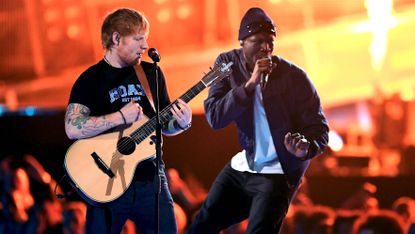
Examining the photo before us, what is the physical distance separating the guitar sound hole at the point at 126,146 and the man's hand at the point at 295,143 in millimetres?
989

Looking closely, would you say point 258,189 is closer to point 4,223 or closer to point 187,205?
point 187,205

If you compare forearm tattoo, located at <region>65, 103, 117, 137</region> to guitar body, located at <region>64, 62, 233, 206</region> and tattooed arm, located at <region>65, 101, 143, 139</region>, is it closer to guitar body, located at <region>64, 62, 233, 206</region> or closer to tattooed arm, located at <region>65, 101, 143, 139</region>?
tattooed arm, located at <region>65, 101, 143, 139</region>

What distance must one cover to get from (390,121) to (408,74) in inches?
22.9

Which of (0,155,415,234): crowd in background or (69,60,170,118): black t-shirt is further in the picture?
(0,155,415,234): crowd in background

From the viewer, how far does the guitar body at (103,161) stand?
177 inches

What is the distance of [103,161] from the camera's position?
180 inches

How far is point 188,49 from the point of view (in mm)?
8172

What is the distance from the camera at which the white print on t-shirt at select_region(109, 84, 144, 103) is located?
14.9 ft

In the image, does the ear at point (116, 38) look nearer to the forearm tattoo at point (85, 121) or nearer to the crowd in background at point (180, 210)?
the forearm tattoo at point (85, 121)

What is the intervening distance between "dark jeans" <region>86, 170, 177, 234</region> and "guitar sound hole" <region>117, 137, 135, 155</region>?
8.2 inches

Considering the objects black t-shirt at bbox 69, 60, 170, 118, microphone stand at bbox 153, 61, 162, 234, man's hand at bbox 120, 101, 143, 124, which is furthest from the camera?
black t-shirt at bbox 69, 60, 170, 118

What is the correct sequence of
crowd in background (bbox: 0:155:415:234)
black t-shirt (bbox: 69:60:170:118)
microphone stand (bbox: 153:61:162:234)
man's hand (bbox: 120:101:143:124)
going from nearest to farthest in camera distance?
microphone stand (bbox: 153:61:162:234), man's hand (bbox: 120:101:143:124), black t-shirt (bbox: 69:60:170:118), crowd in background (bbox: 0:155:415:234)

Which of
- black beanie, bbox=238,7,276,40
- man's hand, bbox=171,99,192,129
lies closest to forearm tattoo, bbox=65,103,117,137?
man's hand, bbox=171,99,192,129

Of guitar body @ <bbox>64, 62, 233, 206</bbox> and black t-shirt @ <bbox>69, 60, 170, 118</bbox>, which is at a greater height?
black t-shirt @ <bbox>69, 60, 170, 118</bbox>
